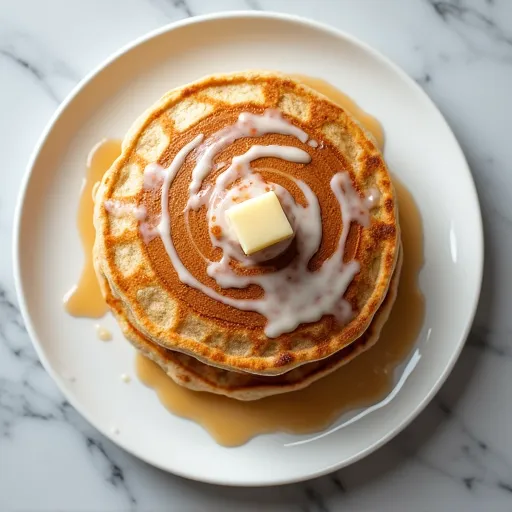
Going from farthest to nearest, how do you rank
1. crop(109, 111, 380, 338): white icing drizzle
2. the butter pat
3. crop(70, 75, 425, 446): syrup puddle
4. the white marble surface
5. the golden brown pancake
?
the white marble surface → crop(70, 75, 425, 446): syrup puddle → the golden brown pancake → crop(109, 111, 380, 338): white icing drizzle → the butter pat

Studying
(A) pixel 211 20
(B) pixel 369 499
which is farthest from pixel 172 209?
(B) pixel 369 499

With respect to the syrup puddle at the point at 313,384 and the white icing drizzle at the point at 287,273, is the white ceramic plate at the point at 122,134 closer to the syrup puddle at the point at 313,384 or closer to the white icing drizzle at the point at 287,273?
the syrup puddle at the point at 313,384

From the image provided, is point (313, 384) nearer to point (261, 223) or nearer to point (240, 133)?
point (261, 223)

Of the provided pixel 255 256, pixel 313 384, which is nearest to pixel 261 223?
pixel 255 256

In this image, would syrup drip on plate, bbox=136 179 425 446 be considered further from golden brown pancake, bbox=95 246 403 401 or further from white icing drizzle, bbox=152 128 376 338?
white icing drizzle, bbox=152 128 376 338

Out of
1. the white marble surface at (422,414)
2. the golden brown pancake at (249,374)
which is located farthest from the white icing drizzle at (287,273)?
the white marble surface at (422,414)

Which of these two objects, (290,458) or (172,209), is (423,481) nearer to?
(290,458)

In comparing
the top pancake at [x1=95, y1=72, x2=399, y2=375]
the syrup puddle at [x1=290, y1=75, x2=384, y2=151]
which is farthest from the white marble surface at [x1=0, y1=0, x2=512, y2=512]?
the top pancake at [x1=95, y1=72, x2=399, y2=375]
